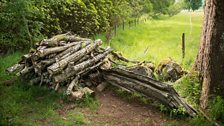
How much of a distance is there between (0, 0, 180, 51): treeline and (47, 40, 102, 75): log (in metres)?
2.53

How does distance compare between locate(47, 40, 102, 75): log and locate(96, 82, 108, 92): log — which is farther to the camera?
locate(96, 82, 108, 92): log

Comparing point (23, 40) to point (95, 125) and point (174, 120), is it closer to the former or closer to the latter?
point (95, 125)

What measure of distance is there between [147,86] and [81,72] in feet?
5.95

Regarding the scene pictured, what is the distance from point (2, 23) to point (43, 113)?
4803mm

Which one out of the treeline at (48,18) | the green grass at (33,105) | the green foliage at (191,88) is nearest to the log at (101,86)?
the green grass at (33,105)

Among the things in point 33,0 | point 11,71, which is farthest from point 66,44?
point 33,0

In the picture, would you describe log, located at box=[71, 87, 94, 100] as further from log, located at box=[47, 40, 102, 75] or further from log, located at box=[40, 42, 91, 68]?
log, located at box=[40, 42, 91, 68]

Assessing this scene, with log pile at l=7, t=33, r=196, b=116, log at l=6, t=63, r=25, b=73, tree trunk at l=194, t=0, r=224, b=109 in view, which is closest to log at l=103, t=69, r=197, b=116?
log pile at l=7, t=33, r=196, b=116

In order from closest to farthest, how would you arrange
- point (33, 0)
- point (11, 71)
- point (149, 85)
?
point (149, 85)
point (11, 71)
point (33, 0)

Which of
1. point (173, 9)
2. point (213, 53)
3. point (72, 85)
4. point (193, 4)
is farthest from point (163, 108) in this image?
point (193, 4)

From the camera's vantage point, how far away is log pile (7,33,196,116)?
8.22m

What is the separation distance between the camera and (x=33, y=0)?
447 inches

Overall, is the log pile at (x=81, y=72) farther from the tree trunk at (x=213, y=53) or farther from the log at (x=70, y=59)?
the tree trunk at (x=213, y=53)

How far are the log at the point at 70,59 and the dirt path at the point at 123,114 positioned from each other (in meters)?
1.13
